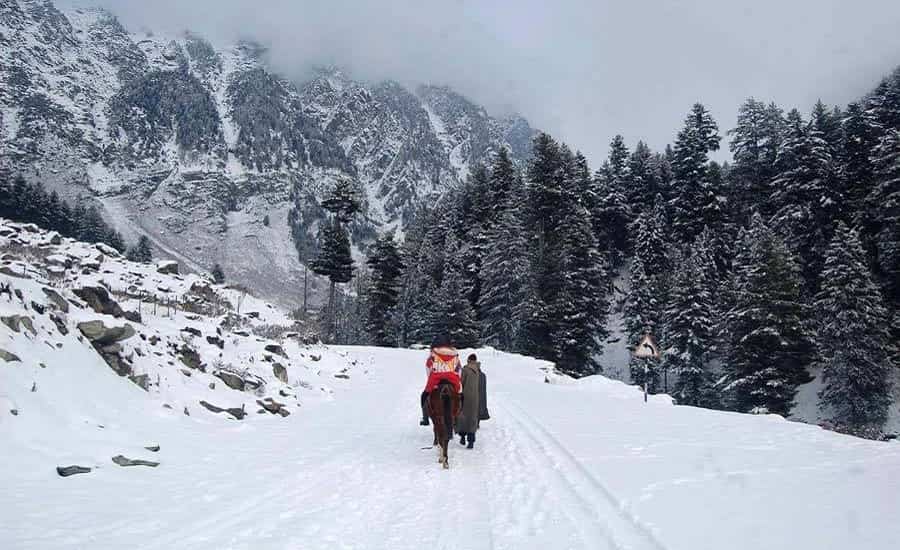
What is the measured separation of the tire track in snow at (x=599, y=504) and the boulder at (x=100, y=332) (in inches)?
Result: 324

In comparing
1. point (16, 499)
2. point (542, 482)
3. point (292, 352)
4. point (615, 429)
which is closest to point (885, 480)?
point (542, 482)

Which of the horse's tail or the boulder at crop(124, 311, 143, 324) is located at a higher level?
the boulder at crop(124, 311, 143, 324)

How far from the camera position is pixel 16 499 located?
5340 millimetres

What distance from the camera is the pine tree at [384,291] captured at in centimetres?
5544

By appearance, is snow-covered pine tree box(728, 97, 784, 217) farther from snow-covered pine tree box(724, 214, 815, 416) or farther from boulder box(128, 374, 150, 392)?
boulder box(128, 374, 150, 392)

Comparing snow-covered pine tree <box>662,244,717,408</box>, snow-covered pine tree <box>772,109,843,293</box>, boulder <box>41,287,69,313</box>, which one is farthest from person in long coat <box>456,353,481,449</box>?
snow-covered pine tree <box>772,109,843,293</box>

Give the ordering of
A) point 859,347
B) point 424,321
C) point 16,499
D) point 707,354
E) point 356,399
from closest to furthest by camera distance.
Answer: point 16,499 < point 356,399 < point 859,347 < point 707,354 < point 424,321

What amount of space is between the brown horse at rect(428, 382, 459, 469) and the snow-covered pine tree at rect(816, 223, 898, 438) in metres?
25.9

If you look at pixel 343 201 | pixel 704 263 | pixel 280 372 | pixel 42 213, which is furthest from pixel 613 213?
pixel 42 213

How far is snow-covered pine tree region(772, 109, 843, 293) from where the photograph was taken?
37.3m

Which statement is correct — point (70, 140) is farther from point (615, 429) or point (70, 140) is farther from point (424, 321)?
point (615, 429)

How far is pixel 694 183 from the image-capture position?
51438 mm

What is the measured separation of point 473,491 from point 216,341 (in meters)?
9.69

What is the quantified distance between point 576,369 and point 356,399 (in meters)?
26.4
